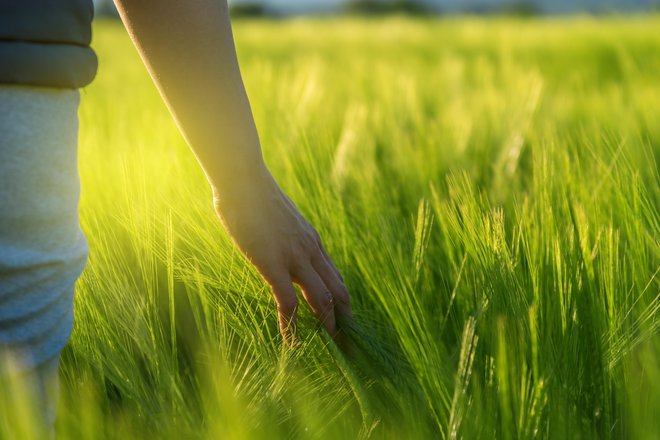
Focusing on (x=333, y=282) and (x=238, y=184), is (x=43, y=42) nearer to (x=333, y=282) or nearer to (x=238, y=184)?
(x=238, y=184)

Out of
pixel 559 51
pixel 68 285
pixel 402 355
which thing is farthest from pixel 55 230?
pixel 559 51

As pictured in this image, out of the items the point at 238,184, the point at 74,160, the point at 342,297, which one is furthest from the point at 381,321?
the point at 74,160

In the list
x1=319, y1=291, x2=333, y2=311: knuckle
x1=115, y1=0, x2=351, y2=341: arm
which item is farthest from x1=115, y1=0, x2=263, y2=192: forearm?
x1=319, y1=291, x2=333, y2=311: knuckle

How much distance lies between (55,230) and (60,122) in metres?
0.07

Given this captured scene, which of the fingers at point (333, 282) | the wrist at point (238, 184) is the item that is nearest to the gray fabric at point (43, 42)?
the wrist at point (238, 184)

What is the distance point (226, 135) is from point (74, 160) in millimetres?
110

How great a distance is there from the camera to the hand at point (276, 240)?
0.57 meters

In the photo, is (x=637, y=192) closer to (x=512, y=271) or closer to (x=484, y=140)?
(x=512, y=271)

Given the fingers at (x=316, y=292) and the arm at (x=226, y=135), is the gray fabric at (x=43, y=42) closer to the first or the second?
the arm at (x=226, y=135)

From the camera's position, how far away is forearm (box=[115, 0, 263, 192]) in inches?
20.9

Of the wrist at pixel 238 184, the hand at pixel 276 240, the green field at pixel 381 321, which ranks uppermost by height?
the wrist at pixel 238 184

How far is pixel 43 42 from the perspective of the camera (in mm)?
479

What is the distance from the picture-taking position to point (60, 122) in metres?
0.50

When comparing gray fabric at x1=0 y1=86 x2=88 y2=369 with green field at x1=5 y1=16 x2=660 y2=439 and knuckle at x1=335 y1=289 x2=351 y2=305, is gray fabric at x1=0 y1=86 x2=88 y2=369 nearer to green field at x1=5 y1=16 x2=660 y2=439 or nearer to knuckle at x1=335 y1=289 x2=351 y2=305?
green field at x1=5 y1=16 x2=660 y2=439
